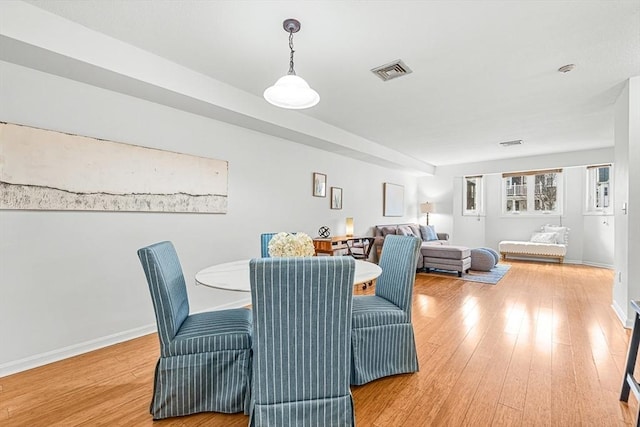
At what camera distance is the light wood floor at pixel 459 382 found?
169 centimetres

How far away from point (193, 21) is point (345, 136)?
116 inches

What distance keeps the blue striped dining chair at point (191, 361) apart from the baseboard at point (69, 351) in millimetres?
1257

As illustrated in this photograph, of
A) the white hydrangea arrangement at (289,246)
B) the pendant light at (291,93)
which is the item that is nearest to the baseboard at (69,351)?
the white hydrangea arrangement at (289,246)

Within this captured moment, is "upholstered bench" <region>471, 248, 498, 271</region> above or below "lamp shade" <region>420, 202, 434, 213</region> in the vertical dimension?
below

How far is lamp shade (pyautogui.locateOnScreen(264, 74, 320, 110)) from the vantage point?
1933 mm

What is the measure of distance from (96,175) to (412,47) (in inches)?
110

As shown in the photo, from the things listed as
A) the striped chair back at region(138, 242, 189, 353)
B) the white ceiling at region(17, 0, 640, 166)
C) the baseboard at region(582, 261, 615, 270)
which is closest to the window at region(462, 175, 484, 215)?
the baseboard at region(582, 261, 615, 270)

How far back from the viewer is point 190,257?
126 inches

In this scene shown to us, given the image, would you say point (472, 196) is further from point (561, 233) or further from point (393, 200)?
point (393, 200)

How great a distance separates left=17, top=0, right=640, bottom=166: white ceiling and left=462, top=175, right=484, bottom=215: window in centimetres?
418

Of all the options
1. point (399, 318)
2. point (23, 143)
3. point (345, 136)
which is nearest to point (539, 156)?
point (345, 136)

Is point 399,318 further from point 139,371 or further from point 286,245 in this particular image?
point 139,371

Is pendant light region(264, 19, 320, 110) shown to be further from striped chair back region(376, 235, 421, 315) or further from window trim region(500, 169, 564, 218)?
window trim region(500, 169, 564, 218)

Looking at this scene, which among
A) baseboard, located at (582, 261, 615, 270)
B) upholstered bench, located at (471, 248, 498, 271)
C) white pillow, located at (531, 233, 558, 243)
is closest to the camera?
upholstered bench, located at (471, 248, 498, 271)
